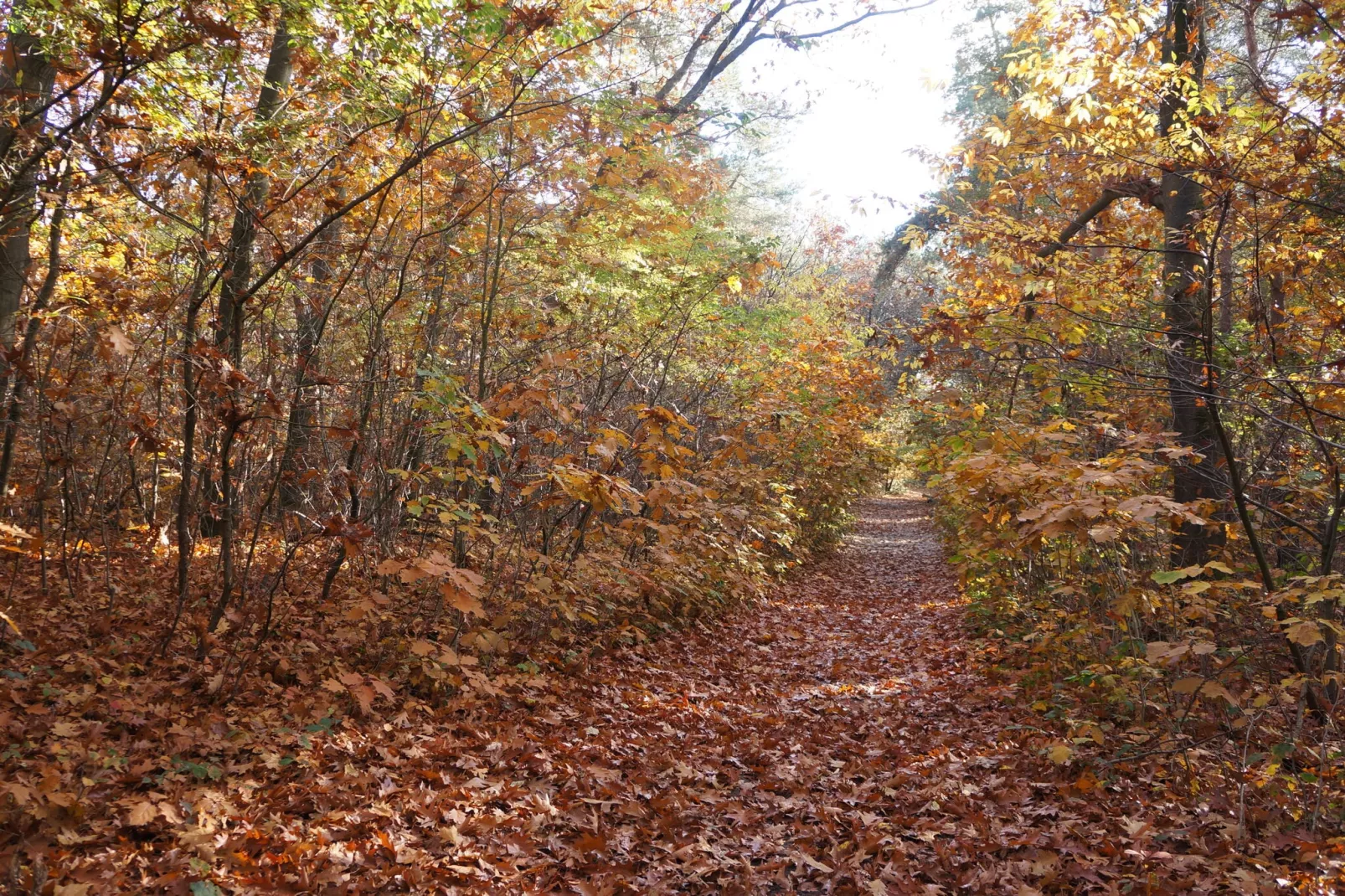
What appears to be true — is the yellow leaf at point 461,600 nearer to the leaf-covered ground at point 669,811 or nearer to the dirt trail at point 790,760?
the leaf-covered ground at point 669,811

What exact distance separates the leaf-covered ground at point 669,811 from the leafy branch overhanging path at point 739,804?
13mm

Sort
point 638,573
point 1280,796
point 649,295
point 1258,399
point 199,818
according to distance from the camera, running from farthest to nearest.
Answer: point 649,295 < point 638,573 < point 1258,399 < point 1280,796 < point 199,818

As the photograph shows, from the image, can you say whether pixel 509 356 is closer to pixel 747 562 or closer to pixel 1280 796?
pixel 747 562

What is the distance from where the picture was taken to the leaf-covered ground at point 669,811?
3238 mm

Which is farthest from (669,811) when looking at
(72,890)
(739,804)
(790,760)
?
(72,890)

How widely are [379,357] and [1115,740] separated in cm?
580

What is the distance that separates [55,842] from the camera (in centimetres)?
→ 310

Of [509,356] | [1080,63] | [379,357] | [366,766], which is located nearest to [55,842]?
[366,766]

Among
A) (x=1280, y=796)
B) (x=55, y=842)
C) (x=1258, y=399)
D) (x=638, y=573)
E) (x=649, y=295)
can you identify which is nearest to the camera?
(x=55, y=842)

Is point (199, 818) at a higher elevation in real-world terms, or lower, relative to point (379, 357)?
lower

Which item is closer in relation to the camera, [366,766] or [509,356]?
[366,766]

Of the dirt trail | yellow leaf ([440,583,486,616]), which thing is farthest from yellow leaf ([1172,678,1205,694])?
yellow leaf ([440,583,486,616])

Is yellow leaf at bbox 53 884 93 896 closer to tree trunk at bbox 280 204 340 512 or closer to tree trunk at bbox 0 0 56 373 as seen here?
tree trunk at bbox 280 204 340 512

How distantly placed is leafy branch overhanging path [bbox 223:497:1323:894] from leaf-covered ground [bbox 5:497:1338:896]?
13mm
